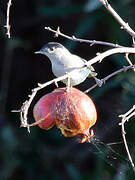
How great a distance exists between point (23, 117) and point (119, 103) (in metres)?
2.47

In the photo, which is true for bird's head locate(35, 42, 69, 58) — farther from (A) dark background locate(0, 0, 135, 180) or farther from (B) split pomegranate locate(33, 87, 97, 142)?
(A) dark background locate(0, 0, 135, 180)

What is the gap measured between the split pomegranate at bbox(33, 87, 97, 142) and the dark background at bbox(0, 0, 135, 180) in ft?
4.99

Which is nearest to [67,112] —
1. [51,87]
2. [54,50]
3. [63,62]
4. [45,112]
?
[45,112]

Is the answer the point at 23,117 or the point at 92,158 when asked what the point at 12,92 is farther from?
the point at 23,117

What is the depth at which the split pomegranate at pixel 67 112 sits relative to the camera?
208 cm

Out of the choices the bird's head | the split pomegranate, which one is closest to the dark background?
the bird's head

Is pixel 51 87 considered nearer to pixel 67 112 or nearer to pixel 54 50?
pixel 54 50

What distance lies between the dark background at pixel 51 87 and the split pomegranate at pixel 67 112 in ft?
4.99

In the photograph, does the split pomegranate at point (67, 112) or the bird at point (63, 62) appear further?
the bird at point (63, 62)

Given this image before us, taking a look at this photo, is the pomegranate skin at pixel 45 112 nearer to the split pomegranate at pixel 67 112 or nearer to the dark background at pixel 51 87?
the split pomegranate at pixel 67 112

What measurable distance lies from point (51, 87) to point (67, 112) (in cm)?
339

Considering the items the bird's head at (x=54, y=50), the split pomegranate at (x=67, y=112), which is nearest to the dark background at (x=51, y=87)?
the bird's head at (x=54, y=50)

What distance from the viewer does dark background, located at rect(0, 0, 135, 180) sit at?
437cm

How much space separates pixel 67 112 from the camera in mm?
2076
